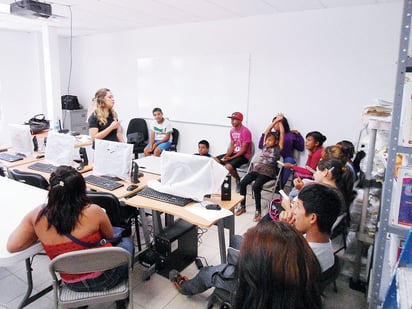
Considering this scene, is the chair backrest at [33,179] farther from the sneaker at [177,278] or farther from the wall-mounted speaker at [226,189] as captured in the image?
the wall-mounted speaker at [226,189]

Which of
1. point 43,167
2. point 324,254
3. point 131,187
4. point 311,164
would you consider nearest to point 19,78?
point 43,167

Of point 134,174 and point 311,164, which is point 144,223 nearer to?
point 134,174

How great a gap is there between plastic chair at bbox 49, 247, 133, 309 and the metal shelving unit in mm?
1277

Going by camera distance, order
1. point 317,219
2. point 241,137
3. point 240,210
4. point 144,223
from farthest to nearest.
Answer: point 241,137 → point 240,210 → point 144,223 → point 317,219

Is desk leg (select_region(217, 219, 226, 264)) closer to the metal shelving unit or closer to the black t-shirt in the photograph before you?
the metal shelving unit

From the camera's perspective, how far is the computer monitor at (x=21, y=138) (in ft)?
11.4

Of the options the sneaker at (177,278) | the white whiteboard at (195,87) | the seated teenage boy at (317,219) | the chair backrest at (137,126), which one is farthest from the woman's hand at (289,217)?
the chair backrest at (137,126)

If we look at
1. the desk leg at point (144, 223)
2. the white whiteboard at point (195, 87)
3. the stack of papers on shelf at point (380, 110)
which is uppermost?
the white whiteboard at point (195, 87)

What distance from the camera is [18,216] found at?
189 cm

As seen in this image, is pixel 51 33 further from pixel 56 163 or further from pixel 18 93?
pixel 56 163

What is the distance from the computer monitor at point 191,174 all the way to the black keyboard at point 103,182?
1.75 ft

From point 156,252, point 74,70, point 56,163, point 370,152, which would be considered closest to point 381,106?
point 370,152

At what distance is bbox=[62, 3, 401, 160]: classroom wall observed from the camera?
12.0 feet

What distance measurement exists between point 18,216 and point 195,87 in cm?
374
